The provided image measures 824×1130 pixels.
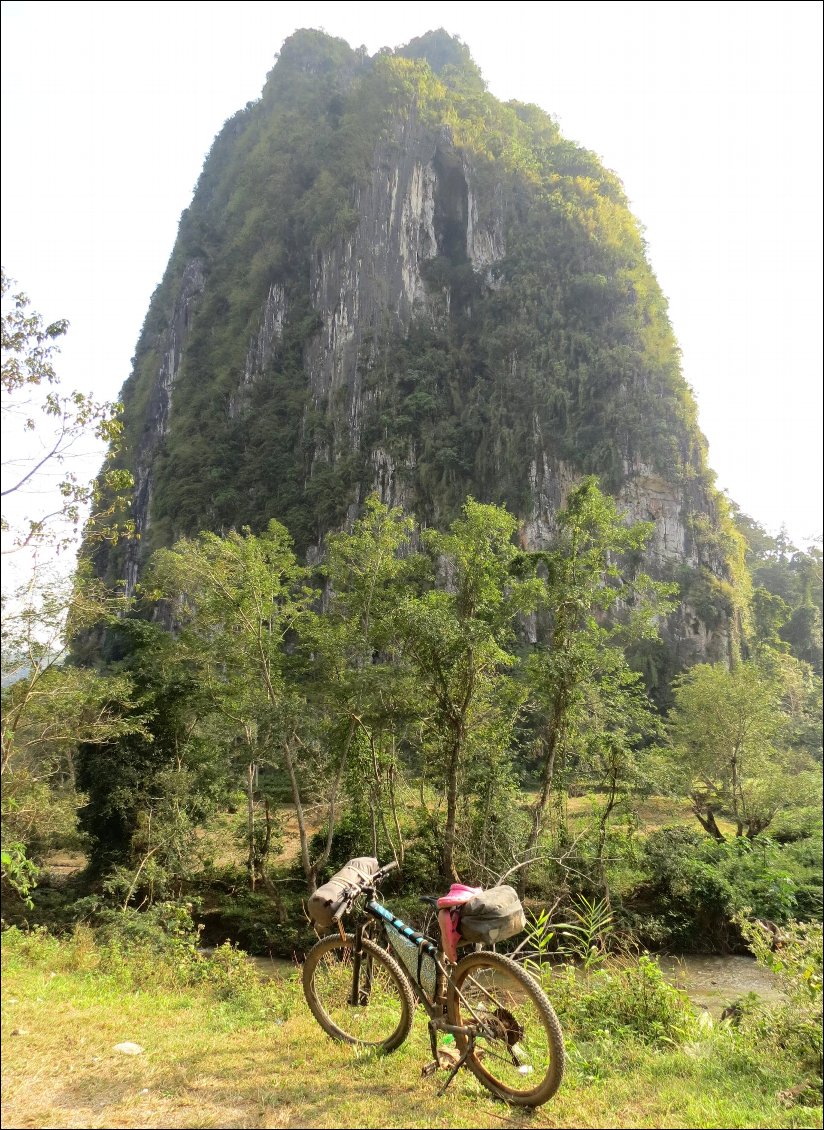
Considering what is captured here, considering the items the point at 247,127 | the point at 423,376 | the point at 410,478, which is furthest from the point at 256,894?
the point at 247,127

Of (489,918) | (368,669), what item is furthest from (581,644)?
(489,918)

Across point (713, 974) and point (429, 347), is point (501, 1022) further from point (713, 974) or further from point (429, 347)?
point (429, 347)

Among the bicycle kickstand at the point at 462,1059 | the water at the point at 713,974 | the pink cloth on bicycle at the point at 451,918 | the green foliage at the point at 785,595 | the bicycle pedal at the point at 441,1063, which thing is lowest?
the water at the point at 713,974

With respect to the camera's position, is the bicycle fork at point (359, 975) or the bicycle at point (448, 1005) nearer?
the bicycle at point (448, 1005)

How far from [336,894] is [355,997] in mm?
928

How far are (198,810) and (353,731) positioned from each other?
4.61m

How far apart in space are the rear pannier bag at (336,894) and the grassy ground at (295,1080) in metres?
0.70

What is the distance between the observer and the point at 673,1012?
3.81 meters

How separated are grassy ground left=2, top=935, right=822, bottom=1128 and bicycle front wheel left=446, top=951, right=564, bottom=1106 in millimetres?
97

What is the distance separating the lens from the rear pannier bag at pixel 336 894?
3096 millimetres

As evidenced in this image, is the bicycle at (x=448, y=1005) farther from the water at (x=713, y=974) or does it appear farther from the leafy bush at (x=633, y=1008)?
the water at (x=713, y=974)

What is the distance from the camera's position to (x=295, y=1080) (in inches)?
117

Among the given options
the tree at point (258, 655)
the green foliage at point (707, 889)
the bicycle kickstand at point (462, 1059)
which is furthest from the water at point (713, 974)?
the bicycle kickstand at point (462, 1059)

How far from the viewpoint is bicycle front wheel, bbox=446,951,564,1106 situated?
272 centimetres
